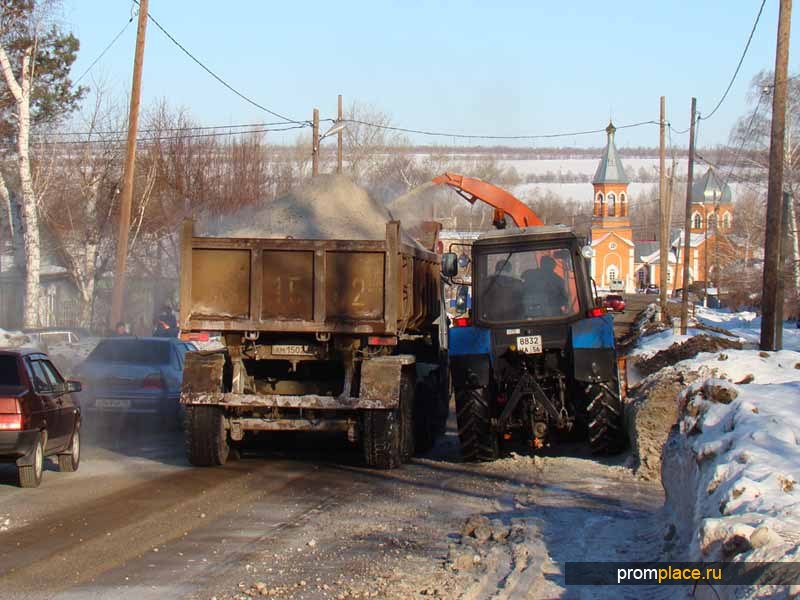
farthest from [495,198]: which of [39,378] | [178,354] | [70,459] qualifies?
[39,378]

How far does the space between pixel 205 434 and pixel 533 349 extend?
12.9ft

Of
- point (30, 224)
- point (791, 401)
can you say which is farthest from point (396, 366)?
point (30, 224)

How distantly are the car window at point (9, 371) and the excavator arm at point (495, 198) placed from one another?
9.28 m

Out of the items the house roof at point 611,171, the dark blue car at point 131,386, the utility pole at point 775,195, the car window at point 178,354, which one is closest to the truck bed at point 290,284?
the dark blue car at point 131,386

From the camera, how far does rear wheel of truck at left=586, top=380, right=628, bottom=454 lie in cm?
1218

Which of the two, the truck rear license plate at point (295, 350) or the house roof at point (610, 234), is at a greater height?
the house roof at point (610, 234)

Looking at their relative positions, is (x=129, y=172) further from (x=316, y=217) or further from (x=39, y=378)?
(x=39, y=378)

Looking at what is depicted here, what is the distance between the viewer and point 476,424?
12.3 m

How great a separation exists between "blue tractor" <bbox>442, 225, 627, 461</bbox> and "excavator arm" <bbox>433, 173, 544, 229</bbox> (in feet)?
17.7

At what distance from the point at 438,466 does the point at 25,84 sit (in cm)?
1943

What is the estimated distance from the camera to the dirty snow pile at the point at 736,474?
539 centimetres

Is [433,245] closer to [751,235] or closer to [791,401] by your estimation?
[791,401]

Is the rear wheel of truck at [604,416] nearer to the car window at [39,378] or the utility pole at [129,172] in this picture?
the car window at [39,378]

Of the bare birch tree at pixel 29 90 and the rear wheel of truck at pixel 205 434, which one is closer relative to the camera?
the rear wheel of truck at pixel 205 434
